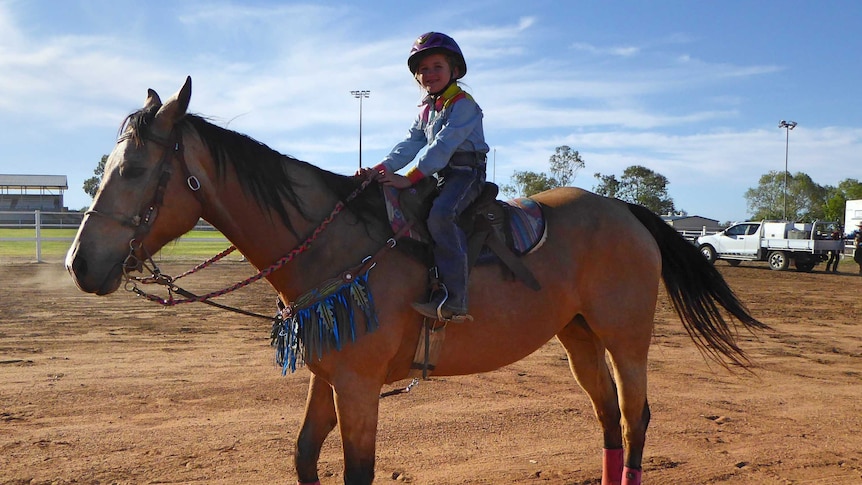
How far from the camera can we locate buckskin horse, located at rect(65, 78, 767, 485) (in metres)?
2.61

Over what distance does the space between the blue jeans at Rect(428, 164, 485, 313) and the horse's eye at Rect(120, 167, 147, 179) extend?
1.31 m

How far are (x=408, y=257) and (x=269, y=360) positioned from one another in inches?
184

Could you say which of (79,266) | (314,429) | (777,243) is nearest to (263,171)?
(79,266)

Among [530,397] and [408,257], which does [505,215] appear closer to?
[408,257]

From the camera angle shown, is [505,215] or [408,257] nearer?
[408,257]

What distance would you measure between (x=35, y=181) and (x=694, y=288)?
82.9 metres

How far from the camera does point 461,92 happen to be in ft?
10.5

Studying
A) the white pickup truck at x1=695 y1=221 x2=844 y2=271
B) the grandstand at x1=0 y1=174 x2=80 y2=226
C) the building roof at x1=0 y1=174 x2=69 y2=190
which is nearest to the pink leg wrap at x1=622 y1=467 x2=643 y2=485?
the white pickup truck at x1=695 y1=221 x2=844 y2=271

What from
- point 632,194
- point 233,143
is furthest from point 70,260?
point 632,194

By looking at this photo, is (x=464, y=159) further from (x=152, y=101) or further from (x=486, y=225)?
(x=152, y=101)

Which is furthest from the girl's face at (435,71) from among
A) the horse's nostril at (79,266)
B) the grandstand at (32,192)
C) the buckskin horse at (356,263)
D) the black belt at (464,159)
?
the grandstand at (32,192)

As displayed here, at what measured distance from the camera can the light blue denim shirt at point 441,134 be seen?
3023mm

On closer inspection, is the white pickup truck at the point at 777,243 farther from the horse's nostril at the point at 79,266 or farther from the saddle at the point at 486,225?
the horse's nostril at the point at 79,266

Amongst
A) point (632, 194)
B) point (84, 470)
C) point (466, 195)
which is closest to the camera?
point (466, 195)
